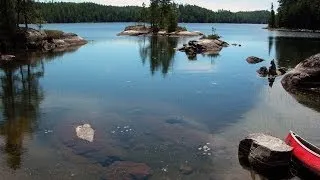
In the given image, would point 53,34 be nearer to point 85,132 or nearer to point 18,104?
point 18,104

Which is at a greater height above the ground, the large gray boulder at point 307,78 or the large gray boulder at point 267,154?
Answer: the large gray boulder at point 307,78

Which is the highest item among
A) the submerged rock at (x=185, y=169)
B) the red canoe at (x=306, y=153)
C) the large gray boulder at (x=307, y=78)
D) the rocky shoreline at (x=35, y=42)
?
the rocky shoreline at (x=35, y=42)

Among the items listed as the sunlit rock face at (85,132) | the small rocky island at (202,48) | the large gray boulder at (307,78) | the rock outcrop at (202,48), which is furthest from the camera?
the rock outcrop at (202,48)

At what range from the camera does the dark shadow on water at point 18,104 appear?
25.6 metres

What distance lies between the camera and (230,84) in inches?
1921

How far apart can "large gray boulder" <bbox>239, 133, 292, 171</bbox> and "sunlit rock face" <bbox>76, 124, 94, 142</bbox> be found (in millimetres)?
10454

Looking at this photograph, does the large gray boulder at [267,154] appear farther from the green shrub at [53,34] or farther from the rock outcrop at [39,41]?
the green shrub at [53,34]

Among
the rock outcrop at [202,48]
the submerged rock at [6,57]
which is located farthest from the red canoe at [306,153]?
the rock outcrop at [202,48]

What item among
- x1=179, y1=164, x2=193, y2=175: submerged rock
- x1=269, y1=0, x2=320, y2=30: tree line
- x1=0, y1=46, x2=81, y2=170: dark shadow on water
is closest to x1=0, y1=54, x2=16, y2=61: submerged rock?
x1=0, y1=46, x2=81, y2=170: dark shadow on water

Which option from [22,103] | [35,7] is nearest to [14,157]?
[22,103]

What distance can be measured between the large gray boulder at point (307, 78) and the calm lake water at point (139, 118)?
5.19 feet

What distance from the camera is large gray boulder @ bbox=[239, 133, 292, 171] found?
22.1 meters

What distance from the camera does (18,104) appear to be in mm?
37125

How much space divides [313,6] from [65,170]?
6515 inches
